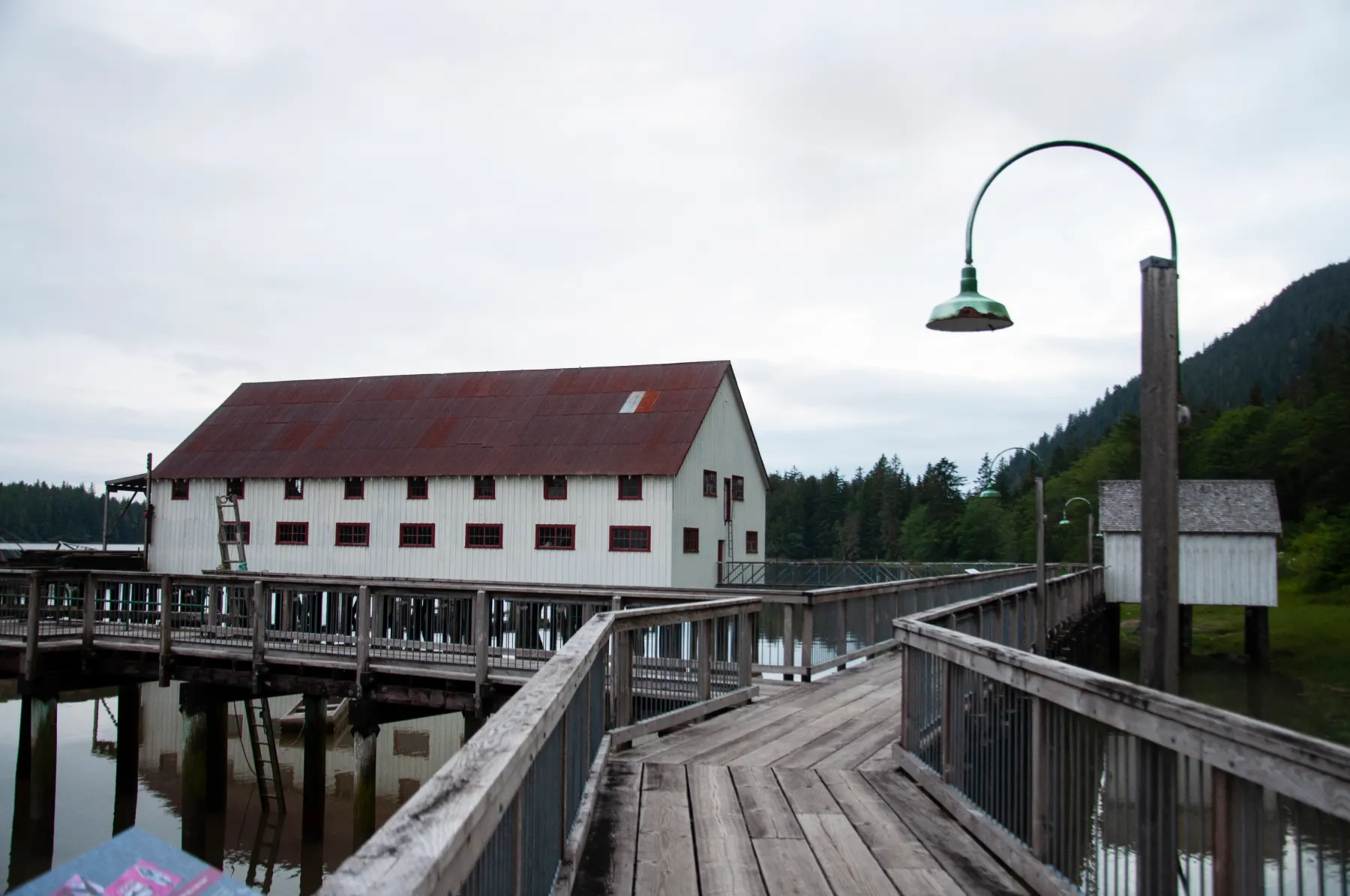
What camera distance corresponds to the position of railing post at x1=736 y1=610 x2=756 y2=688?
11203mm

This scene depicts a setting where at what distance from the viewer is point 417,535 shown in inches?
1428

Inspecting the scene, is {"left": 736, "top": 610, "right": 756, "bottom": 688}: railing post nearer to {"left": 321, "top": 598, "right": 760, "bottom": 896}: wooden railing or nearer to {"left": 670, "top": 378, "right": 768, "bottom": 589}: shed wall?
{"left": 321, "top": 598, "right": 760, "bottom": 896}: wooden railing

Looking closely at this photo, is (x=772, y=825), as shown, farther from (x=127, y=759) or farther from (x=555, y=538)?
(x=555, y=538)

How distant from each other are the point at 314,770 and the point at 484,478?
19.2 m

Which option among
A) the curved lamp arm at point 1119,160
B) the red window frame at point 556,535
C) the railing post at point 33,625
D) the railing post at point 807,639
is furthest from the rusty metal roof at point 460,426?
the curved lamp arm at point 1119,160

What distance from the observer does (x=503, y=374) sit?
40.7 meters

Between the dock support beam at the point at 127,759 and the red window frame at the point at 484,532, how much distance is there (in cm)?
1644

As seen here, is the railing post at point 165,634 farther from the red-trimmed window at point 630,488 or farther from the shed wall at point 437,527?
the red-trimmed window at point 630,488

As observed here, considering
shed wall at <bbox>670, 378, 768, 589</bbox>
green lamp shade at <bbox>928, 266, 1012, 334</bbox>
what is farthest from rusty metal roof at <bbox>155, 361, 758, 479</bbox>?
green lamp shade at <bbox>928, 266, 1012, 334</bbox>

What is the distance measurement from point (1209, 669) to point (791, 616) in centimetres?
3268

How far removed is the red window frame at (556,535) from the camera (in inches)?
1336

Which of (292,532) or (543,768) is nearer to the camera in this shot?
(543,768)

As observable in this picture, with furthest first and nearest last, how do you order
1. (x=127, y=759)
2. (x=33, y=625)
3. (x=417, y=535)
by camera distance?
(x=417, y=535), (x=127, y=759), (x=33, y=625)

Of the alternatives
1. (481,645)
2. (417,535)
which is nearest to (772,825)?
(481,645)
